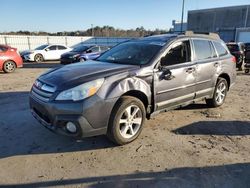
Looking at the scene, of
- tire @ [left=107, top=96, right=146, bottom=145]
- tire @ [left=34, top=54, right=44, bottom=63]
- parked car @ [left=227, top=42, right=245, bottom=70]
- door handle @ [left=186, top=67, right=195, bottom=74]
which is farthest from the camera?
tire @ [left=34, top=54, right=44, bottom=63]

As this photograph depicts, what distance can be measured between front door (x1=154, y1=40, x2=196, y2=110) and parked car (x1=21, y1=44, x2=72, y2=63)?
58.2 feet

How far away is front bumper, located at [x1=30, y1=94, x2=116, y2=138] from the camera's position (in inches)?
142

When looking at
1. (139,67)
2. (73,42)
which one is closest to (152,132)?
(139,67)

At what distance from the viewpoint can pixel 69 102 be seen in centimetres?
362

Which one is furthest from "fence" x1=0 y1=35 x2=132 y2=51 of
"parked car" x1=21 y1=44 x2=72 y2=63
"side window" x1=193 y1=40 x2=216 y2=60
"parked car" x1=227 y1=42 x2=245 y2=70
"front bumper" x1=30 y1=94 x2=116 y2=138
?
"front bumper" x1=30 y1=94 x2=116 y2=138

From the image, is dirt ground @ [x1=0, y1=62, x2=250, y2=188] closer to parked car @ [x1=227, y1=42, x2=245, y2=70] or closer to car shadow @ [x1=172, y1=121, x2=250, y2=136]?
car shadow @ [x1=172, y1=121, x2=250, y2=136]

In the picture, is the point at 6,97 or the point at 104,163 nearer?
the point at 104,163

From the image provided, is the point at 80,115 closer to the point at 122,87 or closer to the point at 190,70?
the point at 122,87

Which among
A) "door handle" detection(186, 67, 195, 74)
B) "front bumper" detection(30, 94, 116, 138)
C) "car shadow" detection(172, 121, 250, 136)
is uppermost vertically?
"door handle" detection(186, 67, 195, 74)

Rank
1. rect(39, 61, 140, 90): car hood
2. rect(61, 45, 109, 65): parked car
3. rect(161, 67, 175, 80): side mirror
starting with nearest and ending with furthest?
rect(39, 61, 140, 90): car hood → rect(161, 67, 175, 80): side mirror → rect(61, 45, 109, 65): parked car

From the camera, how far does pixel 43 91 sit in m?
3.98

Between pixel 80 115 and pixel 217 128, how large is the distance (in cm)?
290

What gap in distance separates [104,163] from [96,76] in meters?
1.30

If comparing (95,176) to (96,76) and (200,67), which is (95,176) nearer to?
(96,76)
